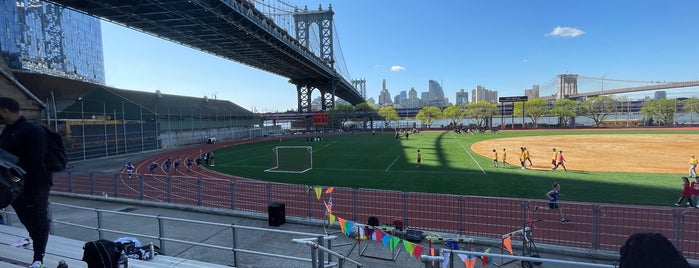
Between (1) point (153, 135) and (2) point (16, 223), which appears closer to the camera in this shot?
(2) point (16, 223)

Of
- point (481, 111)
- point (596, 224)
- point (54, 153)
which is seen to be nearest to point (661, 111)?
point (481, 111)

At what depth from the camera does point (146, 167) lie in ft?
95.0

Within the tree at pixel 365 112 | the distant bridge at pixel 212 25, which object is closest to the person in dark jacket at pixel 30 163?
the distant bridge at pixel 212 25

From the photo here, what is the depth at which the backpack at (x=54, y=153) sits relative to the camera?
12.0 feet

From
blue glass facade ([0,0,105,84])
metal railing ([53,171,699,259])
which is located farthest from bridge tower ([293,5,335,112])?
metal railing ([53,171,699,259])

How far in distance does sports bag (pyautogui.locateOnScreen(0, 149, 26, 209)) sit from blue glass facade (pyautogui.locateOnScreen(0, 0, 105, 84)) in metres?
84.9

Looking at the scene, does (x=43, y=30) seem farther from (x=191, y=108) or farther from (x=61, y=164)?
(x=61, y=164)

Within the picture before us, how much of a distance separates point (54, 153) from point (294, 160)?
21.6m

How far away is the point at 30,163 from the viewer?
3461mm

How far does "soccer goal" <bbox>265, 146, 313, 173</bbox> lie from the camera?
2466 cm

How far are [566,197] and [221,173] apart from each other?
22.2m

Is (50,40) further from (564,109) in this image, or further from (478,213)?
(564,109)

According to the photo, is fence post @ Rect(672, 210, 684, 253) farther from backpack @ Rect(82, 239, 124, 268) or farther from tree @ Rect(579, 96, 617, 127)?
tree @ Rect(579, 96, 617, 127)

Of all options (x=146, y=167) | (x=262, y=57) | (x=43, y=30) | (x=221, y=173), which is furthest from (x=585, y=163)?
(x=43, y=30)
